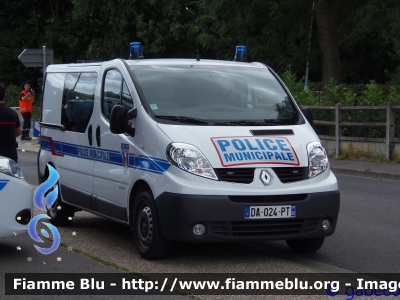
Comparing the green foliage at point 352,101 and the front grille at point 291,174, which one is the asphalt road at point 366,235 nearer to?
the front grille at point 291,174

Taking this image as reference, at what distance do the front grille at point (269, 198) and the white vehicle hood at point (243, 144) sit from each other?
272 mm

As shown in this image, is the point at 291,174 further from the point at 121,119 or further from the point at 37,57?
the point at 37,57

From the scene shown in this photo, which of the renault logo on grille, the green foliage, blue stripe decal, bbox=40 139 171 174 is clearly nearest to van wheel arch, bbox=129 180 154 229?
blue stripe decal, bbox=40 139 171 174

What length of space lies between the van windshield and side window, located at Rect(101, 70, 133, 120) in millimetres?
185

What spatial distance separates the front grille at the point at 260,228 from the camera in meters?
7.03

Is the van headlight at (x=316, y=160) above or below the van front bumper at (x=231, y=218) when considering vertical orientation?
above

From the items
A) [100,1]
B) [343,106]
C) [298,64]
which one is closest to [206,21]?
[100,1]

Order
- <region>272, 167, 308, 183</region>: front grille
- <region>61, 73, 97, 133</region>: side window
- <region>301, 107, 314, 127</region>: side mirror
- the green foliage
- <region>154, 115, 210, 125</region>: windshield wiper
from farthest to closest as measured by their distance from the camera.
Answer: the green foliage < <region>61, 73, 97, 133</region>: side window < <region>301, 107, 314, 127</region>: side mirror < <region>154, 115, 210, 125</region>: windshield wiper < <region>272, 167, 308, 183</region>: front grille

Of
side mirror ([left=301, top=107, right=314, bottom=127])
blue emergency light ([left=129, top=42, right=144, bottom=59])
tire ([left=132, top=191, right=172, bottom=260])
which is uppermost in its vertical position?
blue emergency light ([left=129, top=42, right=144, bottom=59])

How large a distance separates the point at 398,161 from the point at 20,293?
13836 millimetres

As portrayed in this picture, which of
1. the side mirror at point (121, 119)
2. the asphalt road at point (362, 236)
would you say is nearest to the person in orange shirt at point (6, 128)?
the asphalt road at point (362, 236)

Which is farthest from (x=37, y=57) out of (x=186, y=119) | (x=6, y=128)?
A: (x=186, y=119)

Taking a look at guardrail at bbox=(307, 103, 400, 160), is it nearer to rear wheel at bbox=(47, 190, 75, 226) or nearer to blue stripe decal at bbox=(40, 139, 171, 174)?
blue stripe decal at bbox=(40, 139, 171, 174)

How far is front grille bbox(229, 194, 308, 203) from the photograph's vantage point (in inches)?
275
